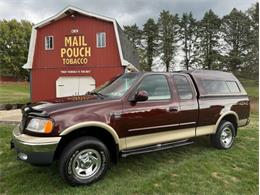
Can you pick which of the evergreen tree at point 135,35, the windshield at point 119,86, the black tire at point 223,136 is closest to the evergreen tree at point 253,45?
the evergreen tree at point 135,35

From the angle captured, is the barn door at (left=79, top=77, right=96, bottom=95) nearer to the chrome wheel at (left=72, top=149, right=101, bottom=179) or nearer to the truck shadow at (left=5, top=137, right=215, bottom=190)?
the truck shadow at (left=5, top=137, right=215, bottom=190)

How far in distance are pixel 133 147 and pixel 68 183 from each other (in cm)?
127

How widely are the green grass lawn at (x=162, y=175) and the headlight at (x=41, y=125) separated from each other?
2.98 ft

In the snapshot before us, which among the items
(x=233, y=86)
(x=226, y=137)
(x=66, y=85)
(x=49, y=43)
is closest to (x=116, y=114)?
(x=226, y=137)

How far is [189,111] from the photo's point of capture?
5.59 m

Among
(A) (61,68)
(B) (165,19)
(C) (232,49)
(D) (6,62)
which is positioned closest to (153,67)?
(B) (165,19)

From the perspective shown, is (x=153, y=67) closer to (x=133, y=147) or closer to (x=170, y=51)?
(x=170, y=51)

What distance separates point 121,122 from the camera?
15.1ft

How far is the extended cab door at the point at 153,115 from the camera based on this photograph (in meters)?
4.73

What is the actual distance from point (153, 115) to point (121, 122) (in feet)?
2.32

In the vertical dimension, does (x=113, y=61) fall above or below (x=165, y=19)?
below

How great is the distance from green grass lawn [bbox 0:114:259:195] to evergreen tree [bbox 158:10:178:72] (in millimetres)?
47775

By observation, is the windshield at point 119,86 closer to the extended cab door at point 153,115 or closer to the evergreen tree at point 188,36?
the extended cab door at point 153,115

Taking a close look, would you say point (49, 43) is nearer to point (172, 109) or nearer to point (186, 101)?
point (186, 101)
